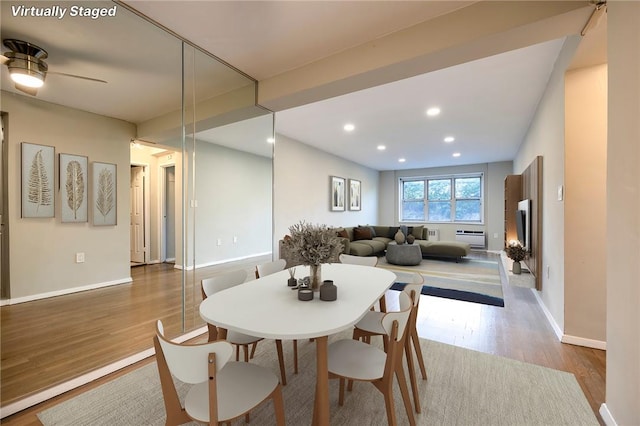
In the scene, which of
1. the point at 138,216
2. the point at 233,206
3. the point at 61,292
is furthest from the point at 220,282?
the point at 138,216

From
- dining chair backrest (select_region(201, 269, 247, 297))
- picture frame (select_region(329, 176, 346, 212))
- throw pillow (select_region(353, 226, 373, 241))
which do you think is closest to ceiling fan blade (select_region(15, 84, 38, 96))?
dining chair backrest (select_region(201, 269, 247, 297))

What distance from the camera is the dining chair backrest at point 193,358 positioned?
928 mm

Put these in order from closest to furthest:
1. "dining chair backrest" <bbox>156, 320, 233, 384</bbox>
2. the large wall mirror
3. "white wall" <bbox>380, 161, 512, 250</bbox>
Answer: "dining chair backrest" <bbox>156, 320, 233, 384</bbox> < the large wall mirror < "white wall" <bbox>380, 161, 512, 250</bbox>

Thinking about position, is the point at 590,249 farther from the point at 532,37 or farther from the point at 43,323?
the point at 43,323

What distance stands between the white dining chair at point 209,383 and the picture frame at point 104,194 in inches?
135

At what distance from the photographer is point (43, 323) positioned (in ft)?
8.39

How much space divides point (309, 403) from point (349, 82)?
250 cm

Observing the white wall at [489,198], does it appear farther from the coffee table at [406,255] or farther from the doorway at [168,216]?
the doorway at [168,216]

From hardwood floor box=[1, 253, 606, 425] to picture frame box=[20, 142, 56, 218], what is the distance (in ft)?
3.32

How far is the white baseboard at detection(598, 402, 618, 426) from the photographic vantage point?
141cm

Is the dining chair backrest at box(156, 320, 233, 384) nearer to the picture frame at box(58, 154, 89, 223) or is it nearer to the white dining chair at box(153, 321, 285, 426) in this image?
the white dining chair at box(153, 321, 285, 426)

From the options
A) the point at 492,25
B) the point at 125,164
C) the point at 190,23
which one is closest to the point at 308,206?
the point at 125,164

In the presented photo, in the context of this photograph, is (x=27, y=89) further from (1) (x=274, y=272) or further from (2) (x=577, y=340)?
(2) (x=577, y=340)

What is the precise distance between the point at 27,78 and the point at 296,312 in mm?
3210
